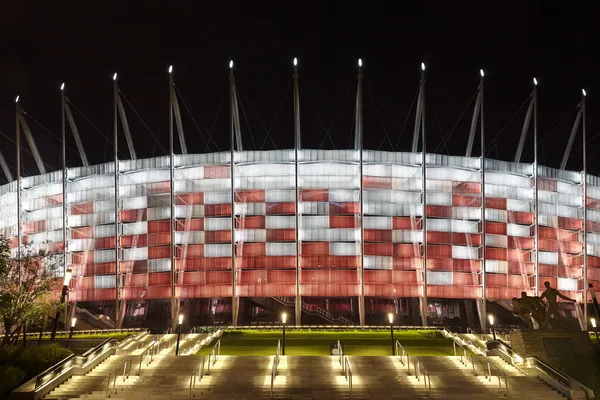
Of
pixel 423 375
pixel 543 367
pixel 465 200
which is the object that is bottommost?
pixel 423 375

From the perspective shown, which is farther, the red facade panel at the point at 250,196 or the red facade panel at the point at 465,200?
the red facade panel at the point at 465,200

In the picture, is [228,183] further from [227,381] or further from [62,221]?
[227,381]

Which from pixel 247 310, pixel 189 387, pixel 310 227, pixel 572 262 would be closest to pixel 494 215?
pixel 572 262

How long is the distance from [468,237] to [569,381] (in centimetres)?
4456

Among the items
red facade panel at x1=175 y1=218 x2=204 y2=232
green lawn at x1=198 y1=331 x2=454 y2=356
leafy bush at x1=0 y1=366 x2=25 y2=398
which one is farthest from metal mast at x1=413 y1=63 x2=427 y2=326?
leafy bush at x1=0 y1=366 x2=25 y2=398

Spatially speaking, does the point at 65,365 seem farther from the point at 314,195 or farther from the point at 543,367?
the point at 314,195

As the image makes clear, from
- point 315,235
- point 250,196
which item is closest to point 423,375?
point 315,235

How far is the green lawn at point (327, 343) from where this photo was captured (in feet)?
133

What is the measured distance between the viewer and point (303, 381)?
96.8 feet

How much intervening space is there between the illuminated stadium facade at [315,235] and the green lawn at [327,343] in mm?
15475

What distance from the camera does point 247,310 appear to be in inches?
2876

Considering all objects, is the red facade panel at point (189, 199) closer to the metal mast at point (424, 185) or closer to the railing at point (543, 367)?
the metal mast at point (424, 185)

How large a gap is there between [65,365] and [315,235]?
4127 cm

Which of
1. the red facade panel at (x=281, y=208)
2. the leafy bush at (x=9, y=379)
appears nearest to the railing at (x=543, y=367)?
the leafy bush at (x=9, y=379)
